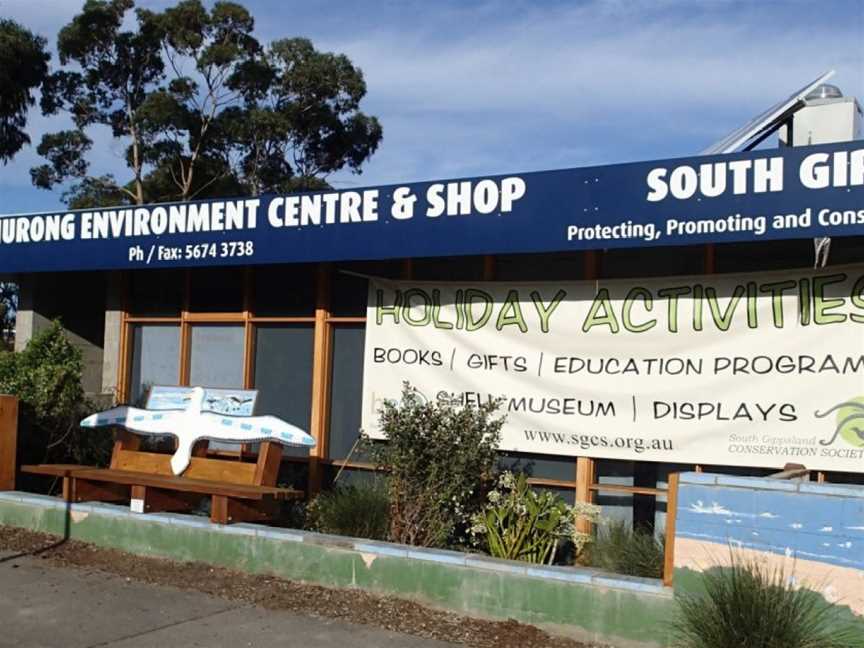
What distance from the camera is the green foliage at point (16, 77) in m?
31.5

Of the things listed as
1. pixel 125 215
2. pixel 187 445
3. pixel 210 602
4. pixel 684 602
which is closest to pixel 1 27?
pixel 125 215

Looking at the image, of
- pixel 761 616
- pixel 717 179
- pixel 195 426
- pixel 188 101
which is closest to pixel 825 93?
pixel 717 179

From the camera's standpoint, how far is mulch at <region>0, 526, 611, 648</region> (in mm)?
6500

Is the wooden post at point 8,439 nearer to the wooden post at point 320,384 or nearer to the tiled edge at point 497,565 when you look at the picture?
the wooden post at point 320,384

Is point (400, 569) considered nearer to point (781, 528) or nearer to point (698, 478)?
point (698, 478)

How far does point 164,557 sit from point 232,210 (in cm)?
339

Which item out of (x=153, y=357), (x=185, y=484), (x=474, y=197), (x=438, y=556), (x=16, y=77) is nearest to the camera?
(x=438, y=556)

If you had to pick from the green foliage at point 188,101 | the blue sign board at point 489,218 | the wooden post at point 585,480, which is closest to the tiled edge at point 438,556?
the wooden post at point 585,480

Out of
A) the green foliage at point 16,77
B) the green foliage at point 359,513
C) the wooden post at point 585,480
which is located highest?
the green foliage at point 16,77

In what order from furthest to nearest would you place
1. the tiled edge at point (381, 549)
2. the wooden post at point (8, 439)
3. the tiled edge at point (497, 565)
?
the wooden post at point (8, 439)
the tiled edge at point (381, 549)
the tiled edge at point (497, 565)

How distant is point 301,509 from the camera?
368 inches

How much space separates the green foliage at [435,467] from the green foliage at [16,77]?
1113 inches

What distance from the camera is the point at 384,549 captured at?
23.9 ft

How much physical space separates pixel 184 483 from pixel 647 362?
13.4 ft
